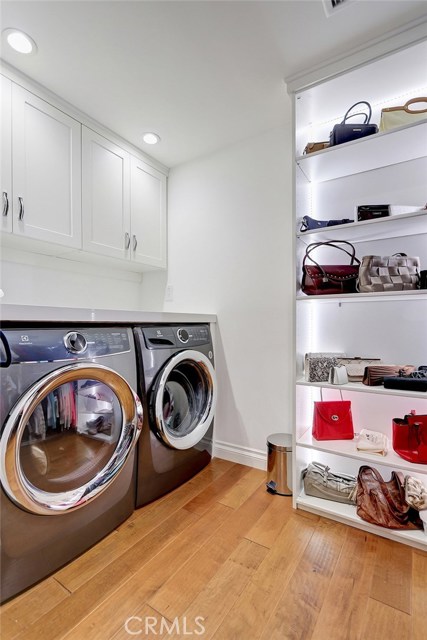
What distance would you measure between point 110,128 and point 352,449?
2.44m

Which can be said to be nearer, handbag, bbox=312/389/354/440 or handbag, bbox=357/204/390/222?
handbag, bbox=357/204/390/222

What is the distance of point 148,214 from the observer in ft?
7.89

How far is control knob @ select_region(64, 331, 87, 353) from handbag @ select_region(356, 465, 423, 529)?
146 cm

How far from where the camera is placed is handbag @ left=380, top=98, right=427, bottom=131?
4.51 ft

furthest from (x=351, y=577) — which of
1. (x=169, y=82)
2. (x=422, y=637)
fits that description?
(x=169, y=82)

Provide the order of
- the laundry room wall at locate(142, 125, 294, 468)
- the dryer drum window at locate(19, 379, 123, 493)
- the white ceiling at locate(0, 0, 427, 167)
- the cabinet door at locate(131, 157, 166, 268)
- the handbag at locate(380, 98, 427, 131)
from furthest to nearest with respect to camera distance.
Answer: the cabinet door at locate(131, 157, 166, 268)
the laundry room wall at locate(142, 125, 294, 468)
the handbag at locate(380, 98, 427, 131)
the white ceiling at locate(0, 0, 427, 167)
the dryer drum window at locate(19, 379, 123, 493)

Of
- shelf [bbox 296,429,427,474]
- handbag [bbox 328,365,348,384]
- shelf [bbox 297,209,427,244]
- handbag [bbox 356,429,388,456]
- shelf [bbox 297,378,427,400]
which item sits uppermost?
shelf [bbox 297,209,427,244]

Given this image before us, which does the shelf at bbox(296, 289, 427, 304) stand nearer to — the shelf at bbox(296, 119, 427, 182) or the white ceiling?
the shelf at bbox(296, 119, 427, 182)

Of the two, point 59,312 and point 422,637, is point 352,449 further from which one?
point 59,312

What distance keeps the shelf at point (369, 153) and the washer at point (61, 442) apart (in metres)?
1.37

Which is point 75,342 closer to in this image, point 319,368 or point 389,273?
point 319,368

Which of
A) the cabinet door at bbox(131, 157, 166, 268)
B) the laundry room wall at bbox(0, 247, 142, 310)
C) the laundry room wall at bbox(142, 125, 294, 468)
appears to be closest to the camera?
the laundry room wall at bbox(0, 247, 142, 310)

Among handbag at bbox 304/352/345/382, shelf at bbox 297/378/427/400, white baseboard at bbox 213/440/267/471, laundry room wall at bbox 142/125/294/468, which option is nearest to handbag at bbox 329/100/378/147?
laundry room wall at bbox 142/125/294/468

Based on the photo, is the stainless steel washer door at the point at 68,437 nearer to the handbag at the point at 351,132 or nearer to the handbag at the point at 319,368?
the handbag at the point at 319,368
